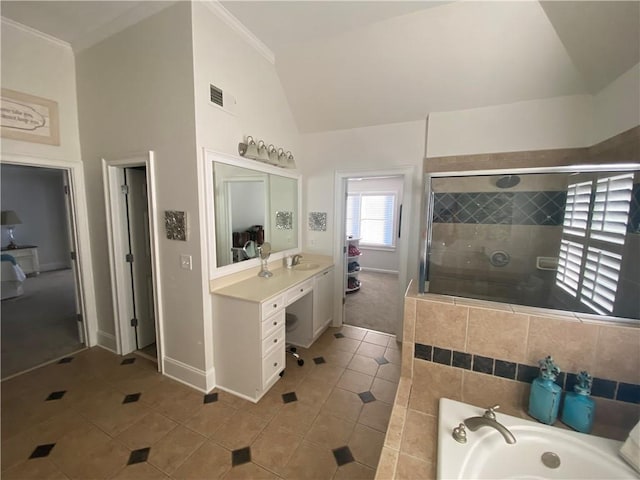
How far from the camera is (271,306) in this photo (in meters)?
2.13

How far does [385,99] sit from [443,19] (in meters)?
0.82

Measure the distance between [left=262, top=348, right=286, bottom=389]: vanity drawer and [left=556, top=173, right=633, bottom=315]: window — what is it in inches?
86.9

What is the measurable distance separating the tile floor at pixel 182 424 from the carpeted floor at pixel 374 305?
3.39 feet

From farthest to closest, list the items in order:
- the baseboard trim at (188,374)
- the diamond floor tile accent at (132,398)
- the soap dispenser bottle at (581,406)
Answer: the baseboard trim at (188,374)
the diamond floor tile accent at (132,398)
the soap dispenser bottle at (581,406)

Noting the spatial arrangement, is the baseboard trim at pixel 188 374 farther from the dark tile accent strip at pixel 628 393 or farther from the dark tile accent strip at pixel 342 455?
the dark tile accent strip at pixel 628 393

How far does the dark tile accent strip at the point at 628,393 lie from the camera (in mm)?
1209

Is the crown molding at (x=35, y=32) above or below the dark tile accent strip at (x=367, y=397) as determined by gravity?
above

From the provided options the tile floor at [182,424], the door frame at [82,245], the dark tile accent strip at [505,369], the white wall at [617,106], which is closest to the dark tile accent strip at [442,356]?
the dark tile accent strip at [505,369]

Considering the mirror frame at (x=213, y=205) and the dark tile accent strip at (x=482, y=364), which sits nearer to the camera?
the dark tile accent strip at (x=482, y=364)

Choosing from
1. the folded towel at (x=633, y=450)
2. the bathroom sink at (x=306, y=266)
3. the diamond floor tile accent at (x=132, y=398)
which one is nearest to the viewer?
the folded towel at (x=633, y=450)

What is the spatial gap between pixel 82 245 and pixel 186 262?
4.88 ft

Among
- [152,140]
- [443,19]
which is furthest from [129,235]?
[443,19]

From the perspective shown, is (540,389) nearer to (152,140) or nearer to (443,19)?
(443,19)

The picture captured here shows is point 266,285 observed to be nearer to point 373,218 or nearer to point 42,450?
point 42,450
